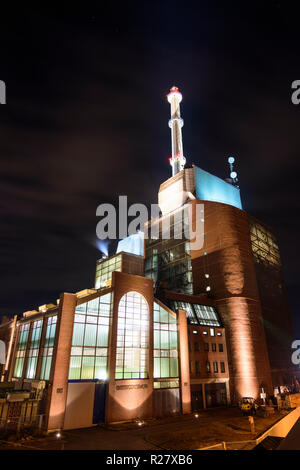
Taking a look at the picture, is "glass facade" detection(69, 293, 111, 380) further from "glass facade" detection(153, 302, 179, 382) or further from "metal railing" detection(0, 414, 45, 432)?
"glass facade" detection(153, 302, 179, 382)

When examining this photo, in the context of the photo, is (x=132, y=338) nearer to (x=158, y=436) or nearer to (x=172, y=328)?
(x=172, y=328)

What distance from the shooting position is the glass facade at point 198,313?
47406mm

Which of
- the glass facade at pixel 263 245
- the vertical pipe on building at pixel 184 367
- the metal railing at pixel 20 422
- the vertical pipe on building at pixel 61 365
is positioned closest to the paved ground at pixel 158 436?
the vertical pipe on building at pixel 61 365

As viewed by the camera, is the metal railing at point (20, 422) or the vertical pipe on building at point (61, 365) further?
the vertical pipe on building at point (61, 365)

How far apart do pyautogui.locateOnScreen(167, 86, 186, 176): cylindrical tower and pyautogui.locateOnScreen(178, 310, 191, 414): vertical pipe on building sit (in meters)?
53.6

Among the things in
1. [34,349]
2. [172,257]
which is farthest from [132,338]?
[172,257]

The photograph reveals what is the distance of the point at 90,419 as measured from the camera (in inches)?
1160

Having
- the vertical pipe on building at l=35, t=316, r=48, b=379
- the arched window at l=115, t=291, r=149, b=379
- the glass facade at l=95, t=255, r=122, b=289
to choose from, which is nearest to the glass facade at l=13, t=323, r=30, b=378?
the vertical pipe on building at l=35, t=316, r=48, b=379

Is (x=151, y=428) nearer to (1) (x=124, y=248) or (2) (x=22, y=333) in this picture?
(2) (x=22, y=333)

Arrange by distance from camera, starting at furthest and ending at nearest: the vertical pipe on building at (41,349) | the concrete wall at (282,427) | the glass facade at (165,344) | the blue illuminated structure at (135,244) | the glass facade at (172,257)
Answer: the blue illuminated structure at (135,244), the glass facade at (172,257), the glass facade at (165,344), the vertical pipe on building at (41,349), the concrete wall at (282,427)

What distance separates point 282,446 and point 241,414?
2596 cm

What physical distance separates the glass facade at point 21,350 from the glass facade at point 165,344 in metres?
20.2

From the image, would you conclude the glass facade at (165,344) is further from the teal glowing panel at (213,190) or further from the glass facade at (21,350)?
the teal glowing panel at (213,190)
